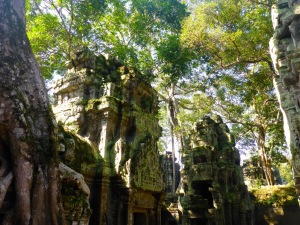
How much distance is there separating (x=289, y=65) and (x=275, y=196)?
11.5 metres

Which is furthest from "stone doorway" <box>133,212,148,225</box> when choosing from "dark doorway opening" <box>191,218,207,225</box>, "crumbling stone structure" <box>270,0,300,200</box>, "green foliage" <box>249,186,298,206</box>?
"green foliage" <box>249,186,298,206</box>

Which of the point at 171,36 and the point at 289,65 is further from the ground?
the point at 171,36

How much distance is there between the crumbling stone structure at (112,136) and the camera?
691cm

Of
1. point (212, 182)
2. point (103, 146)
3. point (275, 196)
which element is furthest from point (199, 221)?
point (103, 146)

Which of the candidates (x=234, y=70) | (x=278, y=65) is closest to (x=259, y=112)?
(x=234, y=70)

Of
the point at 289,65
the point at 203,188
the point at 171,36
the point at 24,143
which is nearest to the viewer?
the point at 24,143

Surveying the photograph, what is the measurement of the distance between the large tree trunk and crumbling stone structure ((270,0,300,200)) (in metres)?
4.83

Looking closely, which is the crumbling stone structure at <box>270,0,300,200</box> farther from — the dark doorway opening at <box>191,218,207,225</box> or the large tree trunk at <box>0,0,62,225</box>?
the dark doorway opening at <box>191,218,207,225</box>

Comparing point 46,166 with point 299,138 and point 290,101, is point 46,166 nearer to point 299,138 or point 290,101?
point 299,138

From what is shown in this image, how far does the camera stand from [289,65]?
19.6ft

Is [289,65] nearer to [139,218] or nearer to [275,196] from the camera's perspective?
[139,218]

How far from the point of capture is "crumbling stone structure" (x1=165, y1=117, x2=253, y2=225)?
42.3ft

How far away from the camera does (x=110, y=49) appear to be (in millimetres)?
13234

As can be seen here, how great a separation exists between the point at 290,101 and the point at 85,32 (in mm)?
8724
